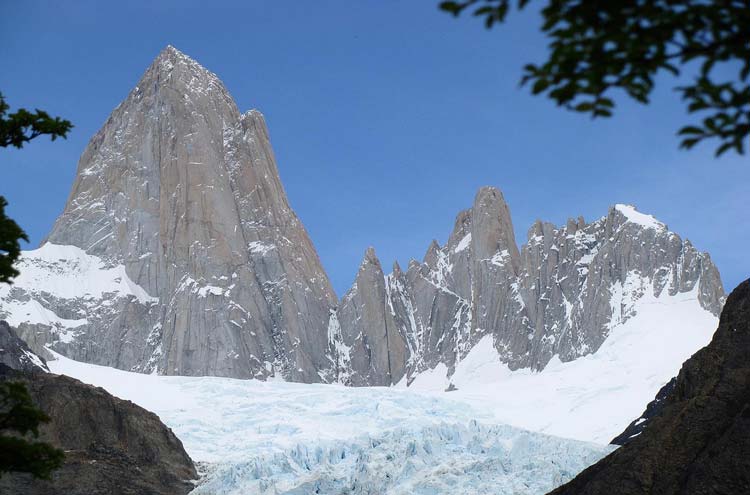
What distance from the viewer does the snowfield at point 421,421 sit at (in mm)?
73312

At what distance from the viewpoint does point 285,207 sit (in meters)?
174

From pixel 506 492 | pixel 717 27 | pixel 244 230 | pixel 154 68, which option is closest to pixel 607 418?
pixel 506 492

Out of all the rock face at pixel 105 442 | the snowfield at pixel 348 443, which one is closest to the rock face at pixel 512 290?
the snowfield at pixel 348 443

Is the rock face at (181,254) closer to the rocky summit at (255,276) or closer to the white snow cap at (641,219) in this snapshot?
the rocky summit at (255,276)

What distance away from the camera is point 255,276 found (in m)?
159

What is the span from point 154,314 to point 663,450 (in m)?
110

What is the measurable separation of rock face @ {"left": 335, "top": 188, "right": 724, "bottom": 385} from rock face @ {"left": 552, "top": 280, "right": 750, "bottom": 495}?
7632 centimetres

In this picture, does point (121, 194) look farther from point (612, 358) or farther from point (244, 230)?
point (612, 358)

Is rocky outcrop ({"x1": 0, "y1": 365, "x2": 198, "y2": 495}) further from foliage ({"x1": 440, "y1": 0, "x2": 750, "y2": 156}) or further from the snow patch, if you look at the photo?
foliage ({"x1": 440, "y1": 0, "x2": 750, "y2": 156})

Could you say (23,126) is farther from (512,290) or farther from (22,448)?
(512,290)

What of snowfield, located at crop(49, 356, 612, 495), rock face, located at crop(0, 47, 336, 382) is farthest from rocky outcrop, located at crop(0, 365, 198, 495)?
rock face, located at crop(0, 47, 336, 382)

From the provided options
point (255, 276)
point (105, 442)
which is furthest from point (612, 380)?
point (255, 276)

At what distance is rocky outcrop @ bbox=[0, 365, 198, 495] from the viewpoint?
262 ft

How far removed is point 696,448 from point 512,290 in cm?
10343
